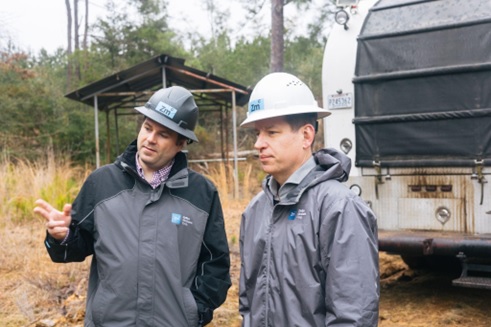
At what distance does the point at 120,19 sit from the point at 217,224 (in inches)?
1026

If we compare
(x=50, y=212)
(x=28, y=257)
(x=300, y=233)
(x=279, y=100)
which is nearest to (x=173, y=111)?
(x=279, y=100)

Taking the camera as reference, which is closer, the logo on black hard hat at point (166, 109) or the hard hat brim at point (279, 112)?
the hard hat brim at point (279, 112)

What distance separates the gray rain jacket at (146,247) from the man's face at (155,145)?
0.07 meters

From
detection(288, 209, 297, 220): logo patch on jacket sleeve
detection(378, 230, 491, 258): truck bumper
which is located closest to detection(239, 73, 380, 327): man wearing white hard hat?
detection(288, 209, 297, 220): logo patch on jacket sleeve

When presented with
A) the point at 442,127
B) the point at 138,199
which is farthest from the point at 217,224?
the point at 442,127

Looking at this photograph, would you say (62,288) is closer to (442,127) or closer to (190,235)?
(190,235)

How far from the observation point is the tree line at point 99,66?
18125 millimetres

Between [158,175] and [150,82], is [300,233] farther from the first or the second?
[150,82]

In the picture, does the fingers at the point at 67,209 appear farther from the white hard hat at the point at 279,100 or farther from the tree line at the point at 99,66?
the tree line at the point at 99,66

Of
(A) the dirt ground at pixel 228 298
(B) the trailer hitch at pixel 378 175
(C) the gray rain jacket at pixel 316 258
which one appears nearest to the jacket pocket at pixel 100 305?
(C) the gray rain jacket at pixel 316 258

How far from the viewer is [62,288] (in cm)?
611

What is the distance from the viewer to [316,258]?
2457 mm

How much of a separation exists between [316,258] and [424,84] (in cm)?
348

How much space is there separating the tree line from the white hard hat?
12084 mm
